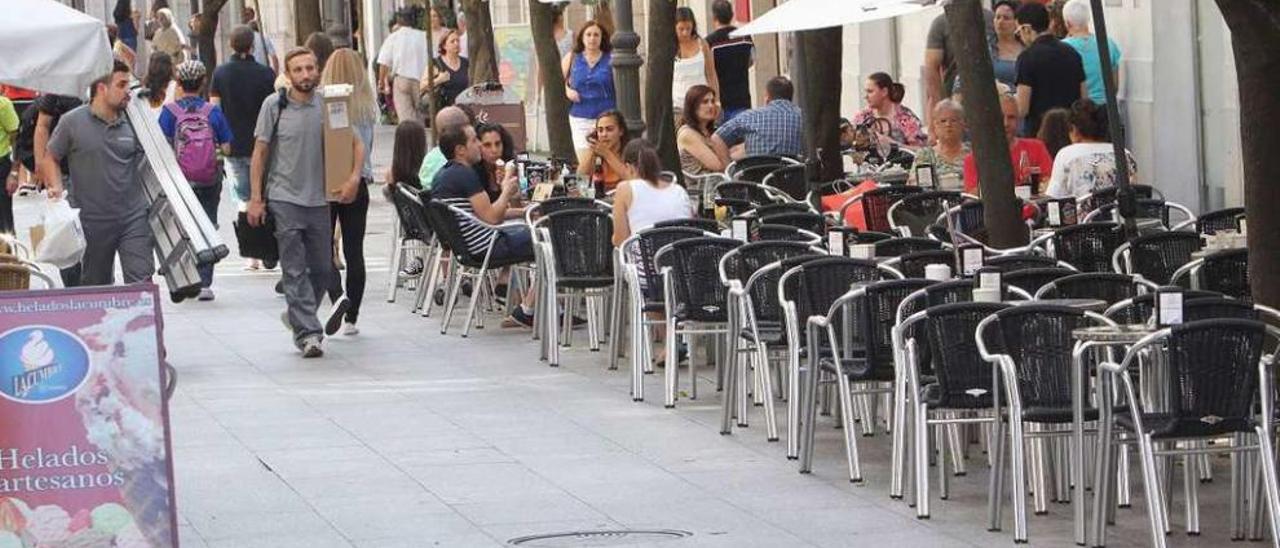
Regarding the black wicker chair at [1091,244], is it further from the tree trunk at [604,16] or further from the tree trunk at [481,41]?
the tree trunk at [481,41]

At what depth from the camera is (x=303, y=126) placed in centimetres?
→ 1605

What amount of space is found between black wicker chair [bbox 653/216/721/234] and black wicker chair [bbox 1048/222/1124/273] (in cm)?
195

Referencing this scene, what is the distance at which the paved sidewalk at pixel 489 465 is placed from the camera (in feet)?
34.1

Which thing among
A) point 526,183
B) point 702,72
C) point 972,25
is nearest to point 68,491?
point 972,25

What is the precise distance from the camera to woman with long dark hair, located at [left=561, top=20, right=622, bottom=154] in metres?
23.6

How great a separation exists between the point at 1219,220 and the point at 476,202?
4904 millimetres

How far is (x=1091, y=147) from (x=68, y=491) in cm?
867

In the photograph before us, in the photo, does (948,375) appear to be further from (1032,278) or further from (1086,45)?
(1086,45)

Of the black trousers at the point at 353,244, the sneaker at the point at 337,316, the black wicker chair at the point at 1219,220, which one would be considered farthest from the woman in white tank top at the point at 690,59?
the black wicker chair at the point at 1219,220

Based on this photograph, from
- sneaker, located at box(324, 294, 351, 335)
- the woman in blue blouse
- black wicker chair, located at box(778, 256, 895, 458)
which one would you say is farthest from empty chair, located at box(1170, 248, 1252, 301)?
the woman in blue blouse

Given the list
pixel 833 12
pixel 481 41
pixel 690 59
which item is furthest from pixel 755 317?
pixel 481 41

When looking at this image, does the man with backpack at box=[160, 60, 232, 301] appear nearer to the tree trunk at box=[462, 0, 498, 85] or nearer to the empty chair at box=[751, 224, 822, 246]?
the tree trunk at box=[462, 0, 498, 85]

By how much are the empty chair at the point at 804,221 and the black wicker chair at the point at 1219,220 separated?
2.17 metres

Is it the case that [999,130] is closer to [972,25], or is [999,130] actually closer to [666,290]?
[972,25]
